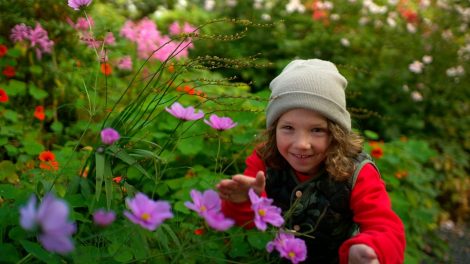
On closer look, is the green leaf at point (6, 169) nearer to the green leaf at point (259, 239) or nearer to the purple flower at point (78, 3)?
the purple flower at point (78, 3)

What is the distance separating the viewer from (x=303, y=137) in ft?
5.52

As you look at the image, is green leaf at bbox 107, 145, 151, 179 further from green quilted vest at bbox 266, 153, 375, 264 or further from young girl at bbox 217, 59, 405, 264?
green quilted vest at bbox 266, 153, 375, 264

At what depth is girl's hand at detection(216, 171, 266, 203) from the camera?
151 centimetres

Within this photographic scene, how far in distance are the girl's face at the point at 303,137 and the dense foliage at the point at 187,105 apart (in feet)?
0.35

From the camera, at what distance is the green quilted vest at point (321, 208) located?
1.77m

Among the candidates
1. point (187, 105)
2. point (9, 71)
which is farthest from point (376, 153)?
point (9, 71)

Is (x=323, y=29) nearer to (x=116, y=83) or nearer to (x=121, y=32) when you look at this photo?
(x=121, y=32)

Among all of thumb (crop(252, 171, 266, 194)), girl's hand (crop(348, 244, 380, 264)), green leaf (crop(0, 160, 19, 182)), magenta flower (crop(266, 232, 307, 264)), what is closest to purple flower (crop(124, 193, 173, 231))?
magenta flower (crop(266, 232, 307, 264))

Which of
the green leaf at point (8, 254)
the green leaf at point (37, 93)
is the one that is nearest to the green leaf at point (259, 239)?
the green leaf at point (8, 254)

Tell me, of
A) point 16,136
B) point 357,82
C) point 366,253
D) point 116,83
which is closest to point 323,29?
point 357,82

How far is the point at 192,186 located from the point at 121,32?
6.38 feet

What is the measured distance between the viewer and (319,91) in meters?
1.70

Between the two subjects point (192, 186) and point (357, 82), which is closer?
point (192, 186)

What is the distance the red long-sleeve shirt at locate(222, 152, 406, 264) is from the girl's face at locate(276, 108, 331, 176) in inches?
6.4
